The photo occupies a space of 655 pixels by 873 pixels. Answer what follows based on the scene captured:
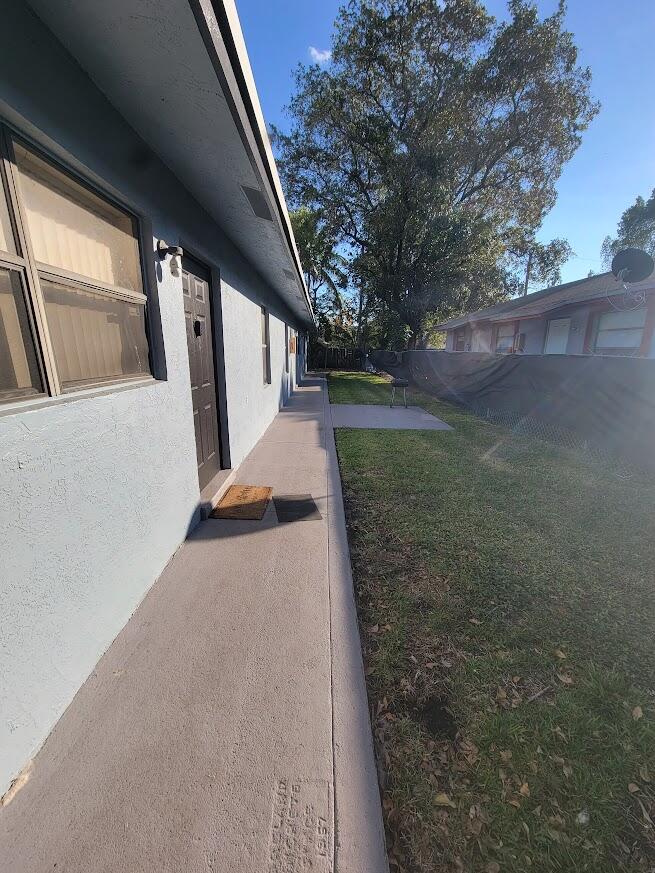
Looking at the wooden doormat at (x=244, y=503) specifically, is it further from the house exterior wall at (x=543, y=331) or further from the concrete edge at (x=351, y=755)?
the house exterior wall at (x=543, y=331)

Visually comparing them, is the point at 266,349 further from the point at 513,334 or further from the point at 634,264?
the point at 513,334

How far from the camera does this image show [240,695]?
67.6 inches

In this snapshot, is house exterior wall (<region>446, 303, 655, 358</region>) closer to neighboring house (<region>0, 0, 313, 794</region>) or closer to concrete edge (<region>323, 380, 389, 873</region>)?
concrete edge (<region>323, 380, 389, 873</region>)

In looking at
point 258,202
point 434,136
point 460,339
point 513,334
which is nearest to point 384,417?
point 258,202

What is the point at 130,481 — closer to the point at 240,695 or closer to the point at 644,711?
the point at 240,695

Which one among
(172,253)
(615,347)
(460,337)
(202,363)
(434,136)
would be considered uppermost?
(434,136)

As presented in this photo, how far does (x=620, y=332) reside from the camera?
34.7 ft

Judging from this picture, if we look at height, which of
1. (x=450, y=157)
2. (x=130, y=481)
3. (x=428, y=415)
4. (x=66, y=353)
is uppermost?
(x=450, y=157)

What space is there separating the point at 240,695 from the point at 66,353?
1877mm

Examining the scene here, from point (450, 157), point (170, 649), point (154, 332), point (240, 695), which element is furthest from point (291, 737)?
point (450, 157)

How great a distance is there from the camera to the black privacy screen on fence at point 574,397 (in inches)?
204

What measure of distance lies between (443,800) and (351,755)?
0.36 m

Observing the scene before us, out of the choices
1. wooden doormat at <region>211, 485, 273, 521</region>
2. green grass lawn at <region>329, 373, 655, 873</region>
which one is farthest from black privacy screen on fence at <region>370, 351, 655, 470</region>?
wooden doormat at <region>211, 485, 273, 521</region>

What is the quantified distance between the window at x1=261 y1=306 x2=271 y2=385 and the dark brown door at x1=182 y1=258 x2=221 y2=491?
2820 millimetres
